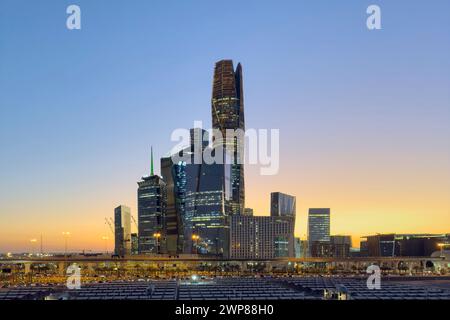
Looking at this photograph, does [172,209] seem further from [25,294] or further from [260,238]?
[25,294]

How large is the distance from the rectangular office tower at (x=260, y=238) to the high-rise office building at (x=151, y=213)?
86.9 feet

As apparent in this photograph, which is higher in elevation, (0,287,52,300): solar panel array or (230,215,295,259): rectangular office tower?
(0,287,52,300): solar panel array

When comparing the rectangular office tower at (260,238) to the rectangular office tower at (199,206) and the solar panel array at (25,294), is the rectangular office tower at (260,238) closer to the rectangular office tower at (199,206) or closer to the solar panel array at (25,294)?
the rectangular office tower at (199,206)

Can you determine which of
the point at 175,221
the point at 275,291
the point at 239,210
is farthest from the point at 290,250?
the point at 275,291

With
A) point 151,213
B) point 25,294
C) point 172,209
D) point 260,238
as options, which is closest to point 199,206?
point 172,209

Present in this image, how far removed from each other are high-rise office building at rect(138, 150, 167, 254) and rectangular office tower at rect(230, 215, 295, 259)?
2649 cm

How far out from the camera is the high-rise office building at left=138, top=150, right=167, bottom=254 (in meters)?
185

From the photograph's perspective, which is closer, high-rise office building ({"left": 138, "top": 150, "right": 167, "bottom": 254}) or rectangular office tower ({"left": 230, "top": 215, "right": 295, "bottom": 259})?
rectangular office tower ({"left": 230, "top": 215, "right": 295, "bottom": 259})

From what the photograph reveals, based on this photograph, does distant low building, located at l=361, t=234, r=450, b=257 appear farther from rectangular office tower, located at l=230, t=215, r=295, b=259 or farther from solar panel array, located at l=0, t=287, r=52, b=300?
solar panel array, located at l=0, t=287, r=52, b=300

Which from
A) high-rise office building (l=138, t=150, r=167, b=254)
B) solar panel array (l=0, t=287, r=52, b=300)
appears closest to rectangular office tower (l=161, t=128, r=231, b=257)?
high-rise office building (l=138, t=150, r=167, b=254)

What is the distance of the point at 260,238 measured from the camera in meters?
177
